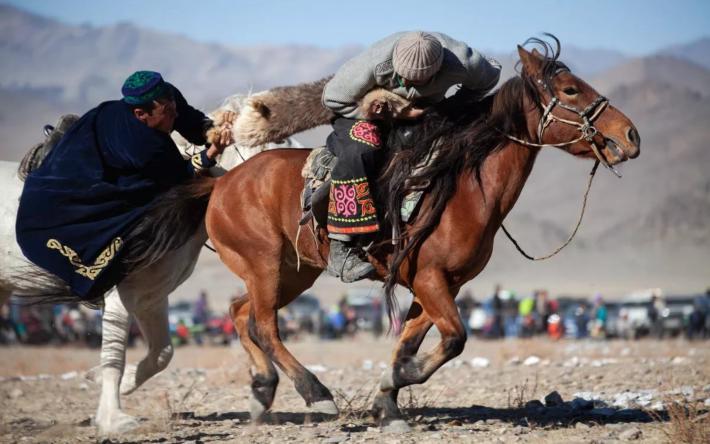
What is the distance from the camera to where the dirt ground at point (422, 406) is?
700cm

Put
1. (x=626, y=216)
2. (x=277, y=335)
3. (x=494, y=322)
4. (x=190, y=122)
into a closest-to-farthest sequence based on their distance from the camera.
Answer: (x=277, y=335) < (x=190, y=122) < (x=494, y=322) < (x=626, y=216)

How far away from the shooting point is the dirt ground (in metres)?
7.00

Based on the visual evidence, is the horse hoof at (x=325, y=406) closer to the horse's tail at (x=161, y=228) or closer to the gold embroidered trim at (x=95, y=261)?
the horse's tail at (x=161, y=228)

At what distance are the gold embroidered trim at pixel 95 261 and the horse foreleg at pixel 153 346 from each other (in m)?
0.84

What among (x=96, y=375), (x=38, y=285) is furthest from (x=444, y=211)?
(x=38, y=285)

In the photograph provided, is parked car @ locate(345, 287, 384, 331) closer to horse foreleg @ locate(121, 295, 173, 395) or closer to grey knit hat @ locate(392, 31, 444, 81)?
horse foreleg @ locate(121, 295, 173, 395)

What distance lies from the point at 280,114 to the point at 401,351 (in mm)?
2182

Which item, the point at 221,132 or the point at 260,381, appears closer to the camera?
the point at 260,381

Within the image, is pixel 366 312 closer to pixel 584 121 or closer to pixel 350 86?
pixel 350 86

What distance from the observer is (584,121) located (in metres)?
6.95

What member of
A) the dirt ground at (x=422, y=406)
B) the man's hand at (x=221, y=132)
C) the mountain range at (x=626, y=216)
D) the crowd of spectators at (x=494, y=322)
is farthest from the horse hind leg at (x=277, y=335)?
the mountain range at (x=626, y=216)

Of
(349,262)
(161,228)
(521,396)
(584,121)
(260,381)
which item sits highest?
(584,121)

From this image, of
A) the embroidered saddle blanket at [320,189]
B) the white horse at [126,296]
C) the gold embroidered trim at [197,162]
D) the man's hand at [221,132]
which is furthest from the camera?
the gold embroidered trim at [197,162]

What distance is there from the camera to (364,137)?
7.16 meters
